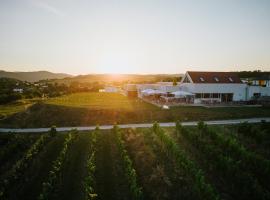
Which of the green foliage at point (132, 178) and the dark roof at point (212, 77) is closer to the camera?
the green foliage at point (132, 178)

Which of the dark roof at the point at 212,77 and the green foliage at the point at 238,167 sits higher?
the dark roof at the point at 212,77

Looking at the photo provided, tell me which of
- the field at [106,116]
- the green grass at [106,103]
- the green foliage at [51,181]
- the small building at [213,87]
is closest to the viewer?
the green foliage at [51,181]

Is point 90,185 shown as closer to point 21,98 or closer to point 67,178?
point 67,178

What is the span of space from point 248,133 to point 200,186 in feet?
43.9

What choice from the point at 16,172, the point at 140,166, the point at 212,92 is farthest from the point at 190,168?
the point at 212,92

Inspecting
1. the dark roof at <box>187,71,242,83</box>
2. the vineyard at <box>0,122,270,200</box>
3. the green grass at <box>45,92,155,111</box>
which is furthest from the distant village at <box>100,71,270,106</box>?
the vineyard at <box>0,122,270,200</box>

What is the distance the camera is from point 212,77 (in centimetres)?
4922

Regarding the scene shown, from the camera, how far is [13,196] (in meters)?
16.6

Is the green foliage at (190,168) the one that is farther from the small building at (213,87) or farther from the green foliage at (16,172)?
the small building at (213,87)

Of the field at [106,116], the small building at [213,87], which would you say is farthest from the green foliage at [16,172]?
the small building at [213,87]

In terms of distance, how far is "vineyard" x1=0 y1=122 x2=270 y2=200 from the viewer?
54.3 feet

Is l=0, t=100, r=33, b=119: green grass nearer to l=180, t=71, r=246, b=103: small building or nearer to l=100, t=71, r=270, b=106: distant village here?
l=100, t=71, r=270, b=106: distant village

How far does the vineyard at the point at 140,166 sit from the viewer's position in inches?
652

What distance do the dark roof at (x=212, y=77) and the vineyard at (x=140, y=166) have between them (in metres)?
21.3
